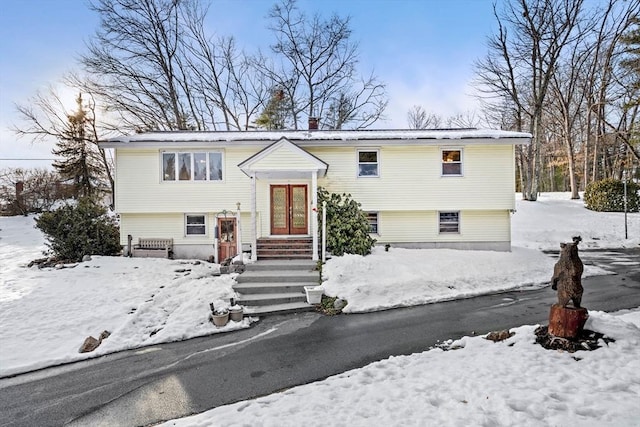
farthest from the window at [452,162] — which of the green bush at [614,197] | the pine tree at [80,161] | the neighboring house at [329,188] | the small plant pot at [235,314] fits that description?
the pine tree at [80,161]

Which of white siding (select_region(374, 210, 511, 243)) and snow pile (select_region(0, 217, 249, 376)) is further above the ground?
white siding (select_region(374, 210, 511, 243))

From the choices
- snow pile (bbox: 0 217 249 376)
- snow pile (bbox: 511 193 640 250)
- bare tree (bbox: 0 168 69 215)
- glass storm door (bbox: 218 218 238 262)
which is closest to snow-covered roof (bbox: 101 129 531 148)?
glass storm door (bbox: 218 218 238 262)

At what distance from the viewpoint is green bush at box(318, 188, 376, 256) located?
11914mm

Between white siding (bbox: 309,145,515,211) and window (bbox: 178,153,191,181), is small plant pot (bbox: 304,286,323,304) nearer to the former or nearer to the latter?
white siding (bbox: 309,145,515,211)

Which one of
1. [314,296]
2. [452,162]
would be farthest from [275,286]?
[452,162]

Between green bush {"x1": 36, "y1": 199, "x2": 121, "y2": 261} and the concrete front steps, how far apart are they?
7002 mm

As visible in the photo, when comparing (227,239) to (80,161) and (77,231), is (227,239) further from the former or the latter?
(80,161)

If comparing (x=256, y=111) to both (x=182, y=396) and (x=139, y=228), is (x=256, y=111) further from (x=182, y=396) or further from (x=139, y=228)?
(x=182, y=396)

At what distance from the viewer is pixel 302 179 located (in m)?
14.2

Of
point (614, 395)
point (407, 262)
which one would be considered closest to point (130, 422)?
point (614, 395)

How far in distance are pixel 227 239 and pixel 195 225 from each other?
1.66 meters

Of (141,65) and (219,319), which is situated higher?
(141,65)

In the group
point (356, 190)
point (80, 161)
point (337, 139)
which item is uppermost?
point (80, 161)

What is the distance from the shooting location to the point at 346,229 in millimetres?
12125
